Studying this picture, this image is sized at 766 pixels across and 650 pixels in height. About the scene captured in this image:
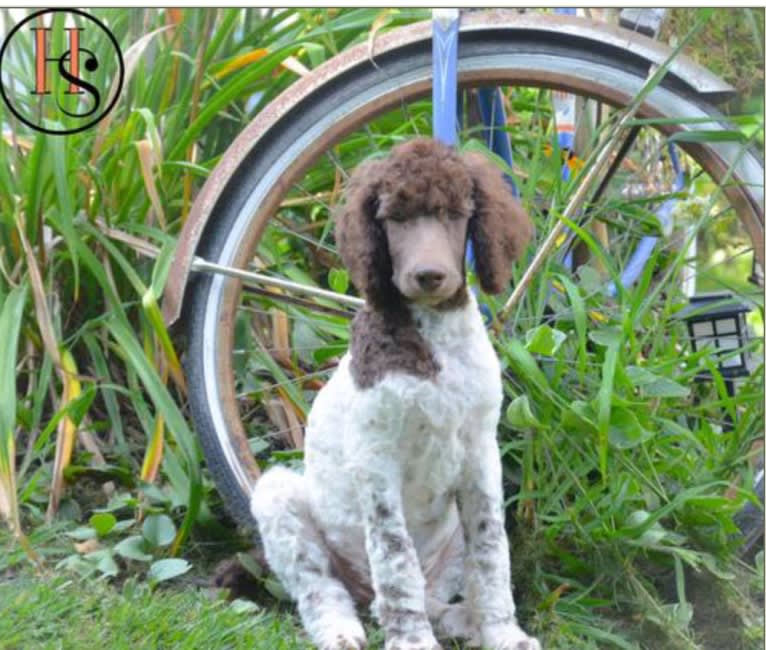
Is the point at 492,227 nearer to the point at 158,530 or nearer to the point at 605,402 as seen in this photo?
the point at 605,402

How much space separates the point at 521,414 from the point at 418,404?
1.26ft

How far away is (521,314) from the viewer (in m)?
3.07

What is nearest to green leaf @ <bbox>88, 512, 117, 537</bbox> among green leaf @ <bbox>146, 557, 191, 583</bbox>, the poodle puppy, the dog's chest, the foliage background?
the foliage background

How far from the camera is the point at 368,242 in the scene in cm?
243

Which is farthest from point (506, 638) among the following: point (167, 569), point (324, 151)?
point (324, 151)

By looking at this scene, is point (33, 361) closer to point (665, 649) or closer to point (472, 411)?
point (472, 411)

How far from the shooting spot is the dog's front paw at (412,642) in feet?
8.12

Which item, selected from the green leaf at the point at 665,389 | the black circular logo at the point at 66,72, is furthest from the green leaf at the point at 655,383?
the black circular logo at the point at 66,72

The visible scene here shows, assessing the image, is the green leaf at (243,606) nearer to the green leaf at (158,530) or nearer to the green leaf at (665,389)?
the green leaf at (158,530)

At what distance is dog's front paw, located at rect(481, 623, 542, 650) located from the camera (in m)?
2.52

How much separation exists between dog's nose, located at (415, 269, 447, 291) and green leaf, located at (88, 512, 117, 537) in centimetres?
122

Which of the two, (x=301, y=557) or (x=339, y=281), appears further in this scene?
(x=339, y=281)

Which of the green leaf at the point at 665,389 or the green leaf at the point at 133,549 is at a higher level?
the green leaf at the point at 665,389

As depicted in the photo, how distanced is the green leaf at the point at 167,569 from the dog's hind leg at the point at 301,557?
25 cm
